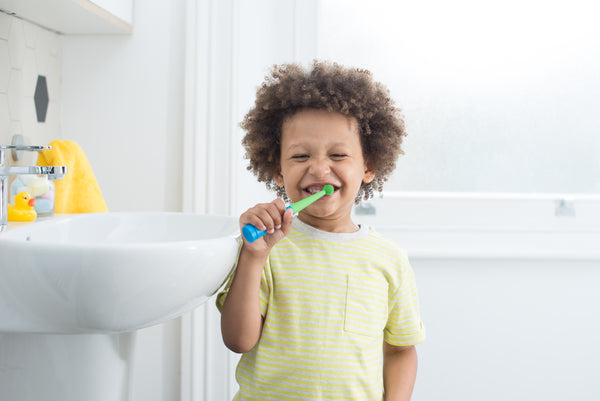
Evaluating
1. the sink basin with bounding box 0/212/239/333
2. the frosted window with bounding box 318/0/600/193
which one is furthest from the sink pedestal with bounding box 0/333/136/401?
the frosted window with bounding box 318/0/600/193

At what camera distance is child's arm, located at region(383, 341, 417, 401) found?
849mm

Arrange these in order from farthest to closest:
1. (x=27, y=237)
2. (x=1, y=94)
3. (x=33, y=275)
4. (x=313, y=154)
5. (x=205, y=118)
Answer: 1. (x=205, y=118)
2. (x=1, y=94)
3. (x=313, y=154)
4. (x=27, y=237)
5. (x=33, y=275)

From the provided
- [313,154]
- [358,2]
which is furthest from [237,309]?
[358,2]

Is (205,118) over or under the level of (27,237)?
over

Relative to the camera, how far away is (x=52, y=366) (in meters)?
0.67

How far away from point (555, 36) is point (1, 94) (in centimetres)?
141

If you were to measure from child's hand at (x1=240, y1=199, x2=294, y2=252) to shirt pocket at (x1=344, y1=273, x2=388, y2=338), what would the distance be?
16cm

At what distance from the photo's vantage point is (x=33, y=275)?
1.67 ft

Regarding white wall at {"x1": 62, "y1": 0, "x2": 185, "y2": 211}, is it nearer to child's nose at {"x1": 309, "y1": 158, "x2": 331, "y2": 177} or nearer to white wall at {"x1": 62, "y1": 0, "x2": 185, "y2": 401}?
white wall at {"x1": 62, "y1": 0, "x2": 185, "y2": 401}

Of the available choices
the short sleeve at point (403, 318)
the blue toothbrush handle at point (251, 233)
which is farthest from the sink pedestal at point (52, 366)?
the short sleeve at point (403, 318)

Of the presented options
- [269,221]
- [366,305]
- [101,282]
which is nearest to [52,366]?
[101,282]

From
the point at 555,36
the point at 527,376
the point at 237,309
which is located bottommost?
the point at 527,376

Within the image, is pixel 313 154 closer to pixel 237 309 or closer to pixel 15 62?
pixel 237 309

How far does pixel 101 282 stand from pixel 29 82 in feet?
2.48
